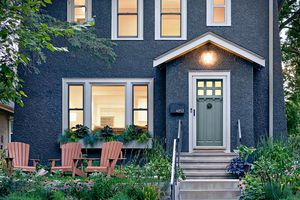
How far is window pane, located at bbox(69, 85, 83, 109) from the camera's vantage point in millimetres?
14953

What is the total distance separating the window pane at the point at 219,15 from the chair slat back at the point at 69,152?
194 inches

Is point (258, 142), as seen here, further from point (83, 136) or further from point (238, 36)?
point (83, 136)

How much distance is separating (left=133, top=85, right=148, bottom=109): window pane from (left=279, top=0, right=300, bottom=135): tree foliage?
943 centimetres

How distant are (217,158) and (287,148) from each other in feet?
5.38

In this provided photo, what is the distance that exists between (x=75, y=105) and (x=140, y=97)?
173cm

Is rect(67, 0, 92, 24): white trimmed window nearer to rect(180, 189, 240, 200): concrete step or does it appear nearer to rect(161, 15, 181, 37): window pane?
rect(161, 15, 181, 37): window pane

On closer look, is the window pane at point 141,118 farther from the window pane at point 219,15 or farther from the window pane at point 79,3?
the window pane at point 79,3

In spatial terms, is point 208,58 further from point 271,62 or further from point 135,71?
point 135,71

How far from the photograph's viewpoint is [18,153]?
13.4 metres

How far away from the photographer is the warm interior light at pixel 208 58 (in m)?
14.0

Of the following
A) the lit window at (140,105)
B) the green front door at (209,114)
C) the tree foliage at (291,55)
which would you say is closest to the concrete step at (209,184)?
the green front door at (209,114)

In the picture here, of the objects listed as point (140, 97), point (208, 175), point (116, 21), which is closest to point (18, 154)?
point (140, 97)

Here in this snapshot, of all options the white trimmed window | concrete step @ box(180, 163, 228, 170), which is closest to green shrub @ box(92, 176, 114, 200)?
concrete step @ box(180, 163, 228, 170)

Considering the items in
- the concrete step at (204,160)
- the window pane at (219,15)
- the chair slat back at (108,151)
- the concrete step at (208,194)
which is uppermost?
the window pane at (219,15)
